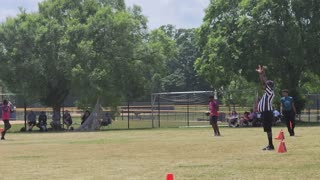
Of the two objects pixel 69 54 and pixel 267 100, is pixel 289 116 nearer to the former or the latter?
pixel 267 100

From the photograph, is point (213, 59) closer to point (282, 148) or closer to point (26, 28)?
point (26, 28)

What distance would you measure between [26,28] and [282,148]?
92.3 feet

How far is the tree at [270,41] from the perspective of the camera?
41531 millimetres

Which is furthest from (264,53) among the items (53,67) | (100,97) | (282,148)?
(282,148)

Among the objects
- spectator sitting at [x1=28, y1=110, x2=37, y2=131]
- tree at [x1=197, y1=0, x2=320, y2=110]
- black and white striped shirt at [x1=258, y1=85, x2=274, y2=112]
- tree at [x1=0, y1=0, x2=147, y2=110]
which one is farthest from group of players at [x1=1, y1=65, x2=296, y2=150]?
tree at [x1=197, y1=0, x2=320, y2=110]

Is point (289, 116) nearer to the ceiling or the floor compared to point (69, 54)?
nearer to the floor

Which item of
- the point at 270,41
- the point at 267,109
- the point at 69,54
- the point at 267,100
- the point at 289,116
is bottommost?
the point at 289,116

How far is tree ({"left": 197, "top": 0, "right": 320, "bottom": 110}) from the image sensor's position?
41531 millimetres

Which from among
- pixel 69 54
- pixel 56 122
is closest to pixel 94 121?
pixel 56 122

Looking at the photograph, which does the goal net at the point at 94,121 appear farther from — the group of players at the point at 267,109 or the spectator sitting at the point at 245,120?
the group of players at the point at 267,109

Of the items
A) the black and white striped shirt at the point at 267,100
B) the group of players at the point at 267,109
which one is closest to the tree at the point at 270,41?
the group of players at the point at 267,109

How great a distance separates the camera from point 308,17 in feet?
139

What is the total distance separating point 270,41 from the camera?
138 feet

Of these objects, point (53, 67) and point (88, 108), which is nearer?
point (53, 67)
